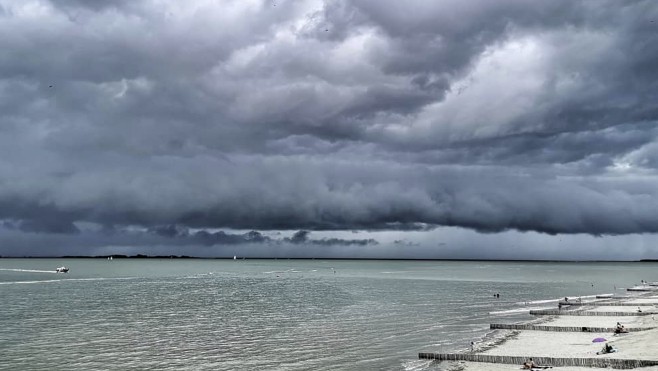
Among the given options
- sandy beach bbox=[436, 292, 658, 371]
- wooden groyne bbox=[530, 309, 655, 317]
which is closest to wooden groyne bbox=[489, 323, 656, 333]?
sandy beach bbox=[436, 292, 658, 371]

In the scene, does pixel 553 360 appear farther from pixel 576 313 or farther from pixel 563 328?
pixel 576 313

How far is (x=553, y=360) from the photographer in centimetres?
5509

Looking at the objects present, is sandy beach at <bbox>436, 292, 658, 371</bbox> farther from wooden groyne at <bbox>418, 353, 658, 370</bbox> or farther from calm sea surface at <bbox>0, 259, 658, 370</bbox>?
calm sea surface at <bbox>0, 259, 658, 370</bbox>

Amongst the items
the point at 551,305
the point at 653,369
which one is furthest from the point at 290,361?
the point at 551,305

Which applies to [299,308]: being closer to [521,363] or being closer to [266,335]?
Answer: [266,335]

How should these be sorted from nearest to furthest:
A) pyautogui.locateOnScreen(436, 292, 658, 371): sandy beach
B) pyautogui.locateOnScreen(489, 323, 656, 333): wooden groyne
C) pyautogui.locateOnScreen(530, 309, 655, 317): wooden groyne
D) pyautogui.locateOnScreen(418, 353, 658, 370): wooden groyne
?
pyautogui.locateOnScreen(418, 353, 658, 370): wooden groyne
pyautogui.locateOnScreen(436, 292, 658, 371): sandy beach
pyautogui.locateOnScreen(489, 323, 656, 333): wooden groyne
pyautogui.locateOnScreen(530, 309, 655, 317): wooden groyne

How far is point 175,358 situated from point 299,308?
2354 inches

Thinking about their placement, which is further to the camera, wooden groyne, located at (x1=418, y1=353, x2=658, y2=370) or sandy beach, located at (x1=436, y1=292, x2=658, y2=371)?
sandy beach, located at (x1=436, y1=292, x2=658, y2=371)

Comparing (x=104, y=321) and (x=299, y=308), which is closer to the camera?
(x=104, y=321)

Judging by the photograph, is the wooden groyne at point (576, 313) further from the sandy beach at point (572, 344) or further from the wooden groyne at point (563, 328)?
the wooden groyne at point (563, 328)

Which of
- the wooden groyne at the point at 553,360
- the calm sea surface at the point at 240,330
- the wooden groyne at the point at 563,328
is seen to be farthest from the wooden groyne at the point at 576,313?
the wooden groyne at the point at 553,360

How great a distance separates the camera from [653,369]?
49125mm

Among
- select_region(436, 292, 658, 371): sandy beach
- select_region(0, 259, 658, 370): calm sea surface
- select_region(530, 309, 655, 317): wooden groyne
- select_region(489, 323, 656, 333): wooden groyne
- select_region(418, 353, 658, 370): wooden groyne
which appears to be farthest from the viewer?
select_region(530, 309, 655, 317): wooden groyne

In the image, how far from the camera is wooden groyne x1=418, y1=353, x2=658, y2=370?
2036 inches
